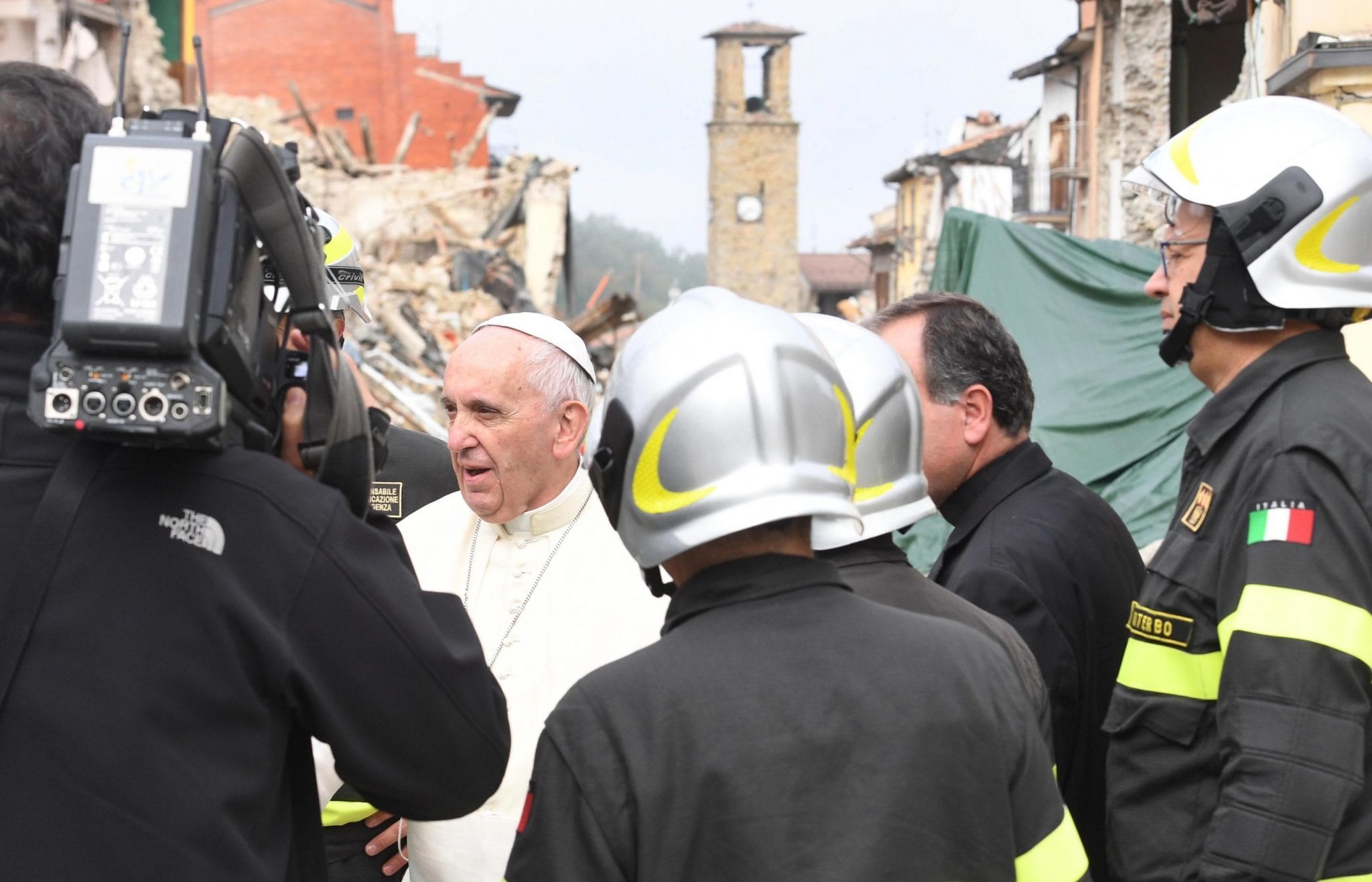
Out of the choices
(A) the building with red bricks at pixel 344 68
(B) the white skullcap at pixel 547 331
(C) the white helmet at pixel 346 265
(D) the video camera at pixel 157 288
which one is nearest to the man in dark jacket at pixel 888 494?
(D) the video camera at pixel 157 288

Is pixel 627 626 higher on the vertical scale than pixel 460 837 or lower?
higher

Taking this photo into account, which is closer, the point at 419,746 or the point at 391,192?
the point at 419,746

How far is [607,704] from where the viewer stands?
6.38 ft

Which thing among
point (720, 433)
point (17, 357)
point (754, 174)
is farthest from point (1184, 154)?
point (754, 174)

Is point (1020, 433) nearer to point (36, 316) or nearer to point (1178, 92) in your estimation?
point (36, 316)

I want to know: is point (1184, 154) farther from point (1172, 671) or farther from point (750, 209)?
point (750, 209)

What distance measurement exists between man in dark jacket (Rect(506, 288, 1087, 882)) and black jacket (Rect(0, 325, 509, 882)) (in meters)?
0.28

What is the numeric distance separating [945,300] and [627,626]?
1.17 m

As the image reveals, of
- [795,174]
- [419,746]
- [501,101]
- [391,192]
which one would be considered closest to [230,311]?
[419,746]

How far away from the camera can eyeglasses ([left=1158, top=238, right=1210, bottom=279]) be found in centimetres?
310

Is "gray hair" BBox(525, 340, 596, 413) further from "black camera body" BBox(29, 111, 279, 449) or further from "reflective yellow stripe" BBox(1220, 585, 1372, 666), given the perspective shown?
"black camera body" BBox(29, 111, 279, 449)

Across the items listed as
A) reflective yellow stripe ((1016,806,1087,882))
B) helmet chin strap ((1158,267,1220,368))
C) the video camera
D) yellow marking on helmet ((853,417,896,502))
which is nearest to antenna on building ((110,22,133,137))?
the video camera

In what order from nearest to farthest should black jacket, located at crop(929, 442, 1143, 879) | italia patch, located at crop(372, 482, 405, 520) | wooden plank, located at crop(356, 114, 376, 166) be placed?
black jacket, located at crop(929, 442, 1143, 879) < italia patch, located at crop(372, 482, 405, 520) < wooden plank, located at crop(356, 114, 376, 166)

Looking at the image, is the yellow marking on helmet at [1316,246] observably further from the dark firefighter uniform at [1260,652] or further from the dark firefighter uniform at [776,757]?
the dark firefighter uniform at [776,757]
